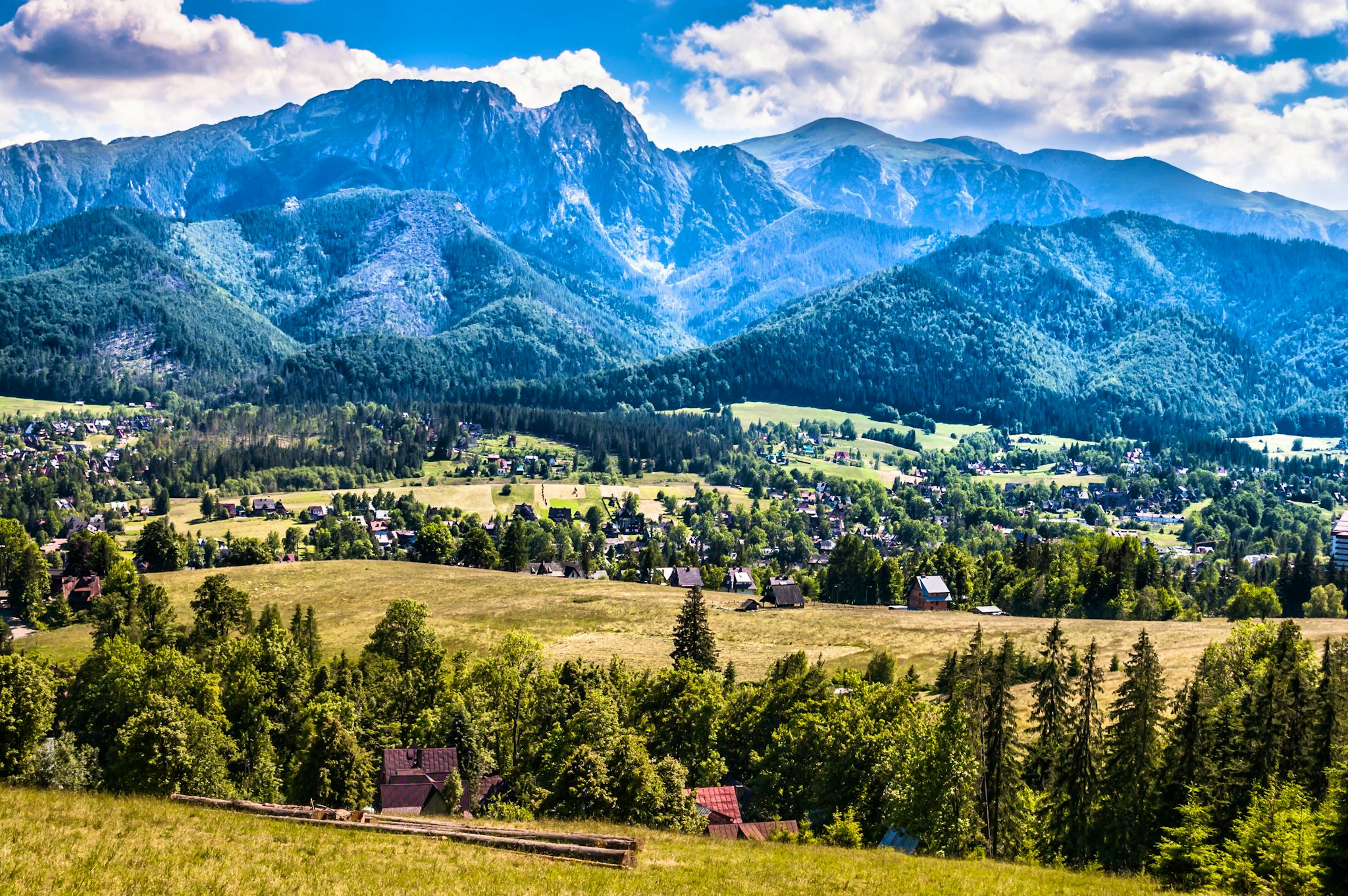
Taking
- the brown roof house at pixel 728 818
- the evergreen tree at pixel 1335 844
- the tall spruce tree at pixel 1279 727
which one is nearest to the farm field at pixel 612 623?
the tall spruce tree at pixel 1279 727

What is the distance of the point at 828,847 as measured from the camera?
1528 inches

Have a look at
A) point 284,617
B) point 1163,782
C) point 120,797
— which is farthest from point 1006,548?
point 120,797

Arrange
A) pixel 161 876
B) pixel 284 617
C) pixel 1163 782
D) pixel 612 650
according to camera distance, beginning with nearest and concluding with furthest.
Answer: pixel 161 876 < pixel 1163 782 < pixel 612 650 < pixel 284 617

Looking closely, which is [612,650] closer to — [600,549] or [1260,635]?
[1260,635]

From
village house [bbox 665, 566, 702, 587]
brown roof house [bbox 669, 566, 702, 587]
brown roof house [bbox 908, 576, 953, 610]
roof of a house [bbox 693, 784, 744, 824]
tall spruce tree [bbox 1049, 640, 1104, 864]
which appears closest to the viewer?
tall spruce tree [bbox 1049, 640, 1104, 864]

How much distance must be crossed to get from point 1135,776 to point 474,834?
31883 millimetres

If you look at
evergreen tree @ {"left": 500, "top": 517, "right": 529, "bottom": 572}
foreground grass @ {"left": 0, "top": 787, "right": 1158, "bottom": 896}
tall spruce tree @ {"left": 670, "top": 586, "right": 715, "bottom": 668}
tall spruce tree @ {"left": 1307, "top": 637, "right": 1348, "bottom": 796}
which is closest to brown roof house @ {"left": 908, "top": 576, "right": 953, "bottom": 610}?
tall spruce tree @ {"left": 670, "top": 586, "right": 715, "bottom": 668}

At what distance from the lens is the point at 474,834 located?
31688 mm

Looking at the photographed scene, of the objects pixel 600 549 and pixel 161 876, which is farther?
pixel 600 549

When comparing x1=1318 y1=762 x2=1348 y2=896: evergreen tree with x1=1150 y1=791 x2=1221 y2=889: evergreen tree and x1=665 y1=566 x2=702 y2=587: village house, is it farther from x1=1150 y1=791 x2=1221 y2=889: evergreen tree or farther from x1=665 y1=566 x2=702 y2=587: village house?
x1=665 y1=566 x2=702 y2=587: village house

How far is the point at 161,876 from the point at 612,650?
70.1m

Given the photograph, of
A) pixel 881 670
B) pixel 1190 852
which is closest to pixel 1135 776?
pixel 1190 852

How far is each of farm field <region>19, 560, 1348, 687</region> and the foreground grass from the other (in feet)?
154

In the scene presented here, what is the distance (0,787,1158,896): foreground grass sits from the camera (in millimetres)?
24172
